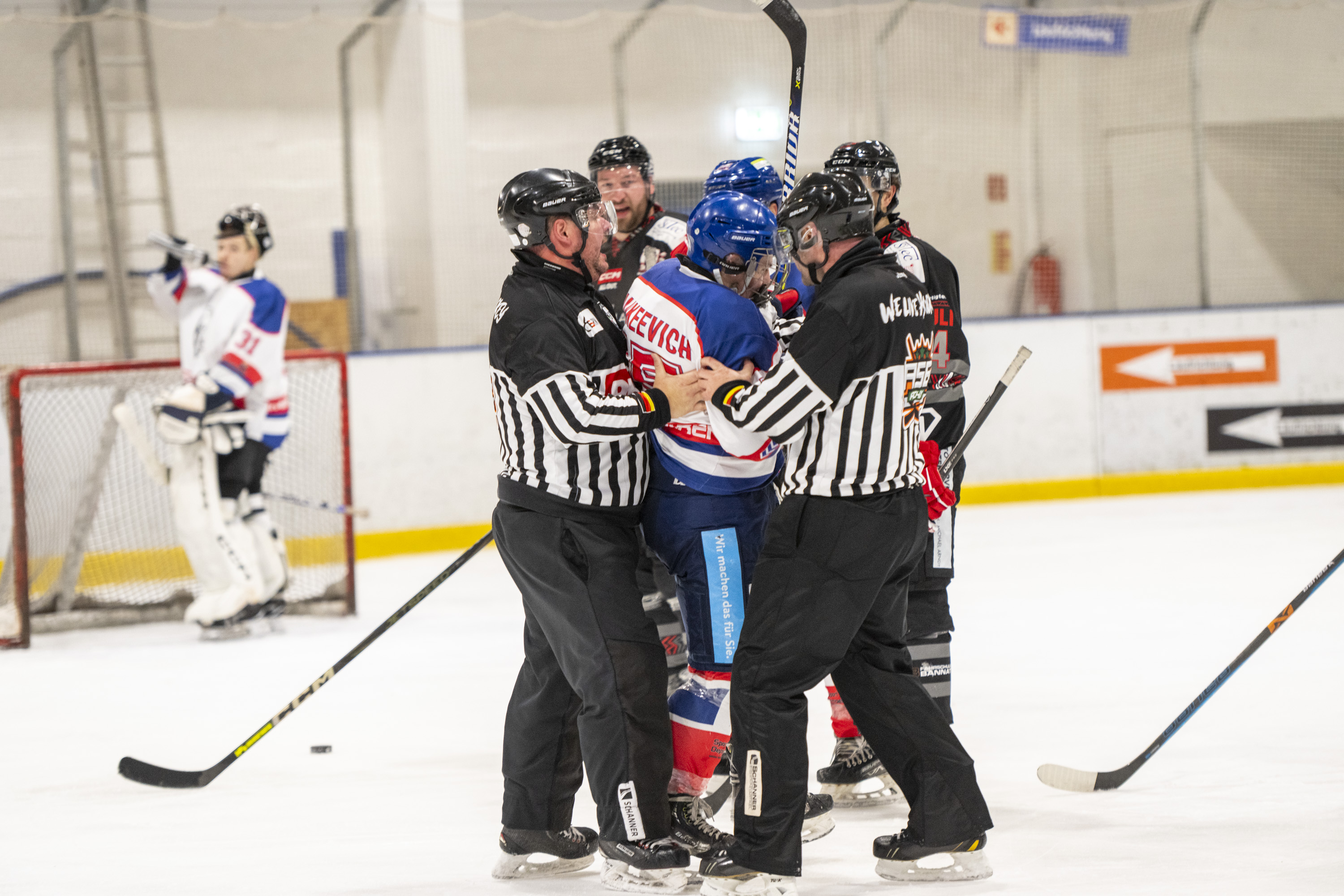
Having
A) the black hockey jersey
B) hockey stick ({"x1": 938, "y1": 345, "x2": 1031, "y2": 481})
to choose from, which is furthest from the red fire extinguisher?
hockey stick ({"x1": 938, "y1": 345, "x2": 1031, "y2": 481})

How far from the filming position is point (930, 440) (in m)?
3.52

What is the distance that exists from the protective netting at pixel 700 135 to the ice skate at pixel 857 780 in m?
5.70

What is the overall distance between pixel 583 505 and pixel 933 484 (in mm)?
758

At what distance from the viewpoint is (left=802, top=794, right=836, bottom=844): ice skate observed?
314 centimetres

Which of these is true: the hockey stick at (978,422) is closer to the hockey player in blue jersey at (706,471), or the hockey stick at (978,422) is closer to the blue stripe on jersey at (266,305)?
the hockey player in blue jersey at (706,471)

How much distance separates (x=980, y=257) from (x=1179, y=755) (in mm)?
7455

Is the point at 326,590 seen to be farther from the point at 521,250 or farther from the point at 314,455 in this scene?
the point at 521,250

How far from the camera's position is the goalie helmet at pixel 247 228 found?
19.6 ft

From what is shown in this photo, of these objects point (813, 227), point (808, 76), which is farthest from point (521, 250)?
point (808, 76)

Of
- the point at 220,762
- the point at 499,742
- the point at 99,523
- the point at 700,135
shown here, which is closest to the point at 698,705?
the point at 499,742

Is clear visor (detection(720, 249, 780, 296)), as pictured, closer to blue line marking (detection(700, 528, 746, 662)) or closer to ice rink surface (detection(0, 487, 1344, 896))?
blue line marking (detection(700, 528, 746, 662))

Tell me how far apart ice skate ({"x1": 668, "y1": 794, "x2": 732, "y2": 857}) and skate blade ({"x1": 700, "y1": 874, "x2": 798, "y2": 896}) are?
23 cm

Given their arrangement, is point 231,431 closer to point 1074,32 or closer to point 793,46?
point 793,46

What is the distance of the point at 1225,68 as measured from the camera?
10383mm
